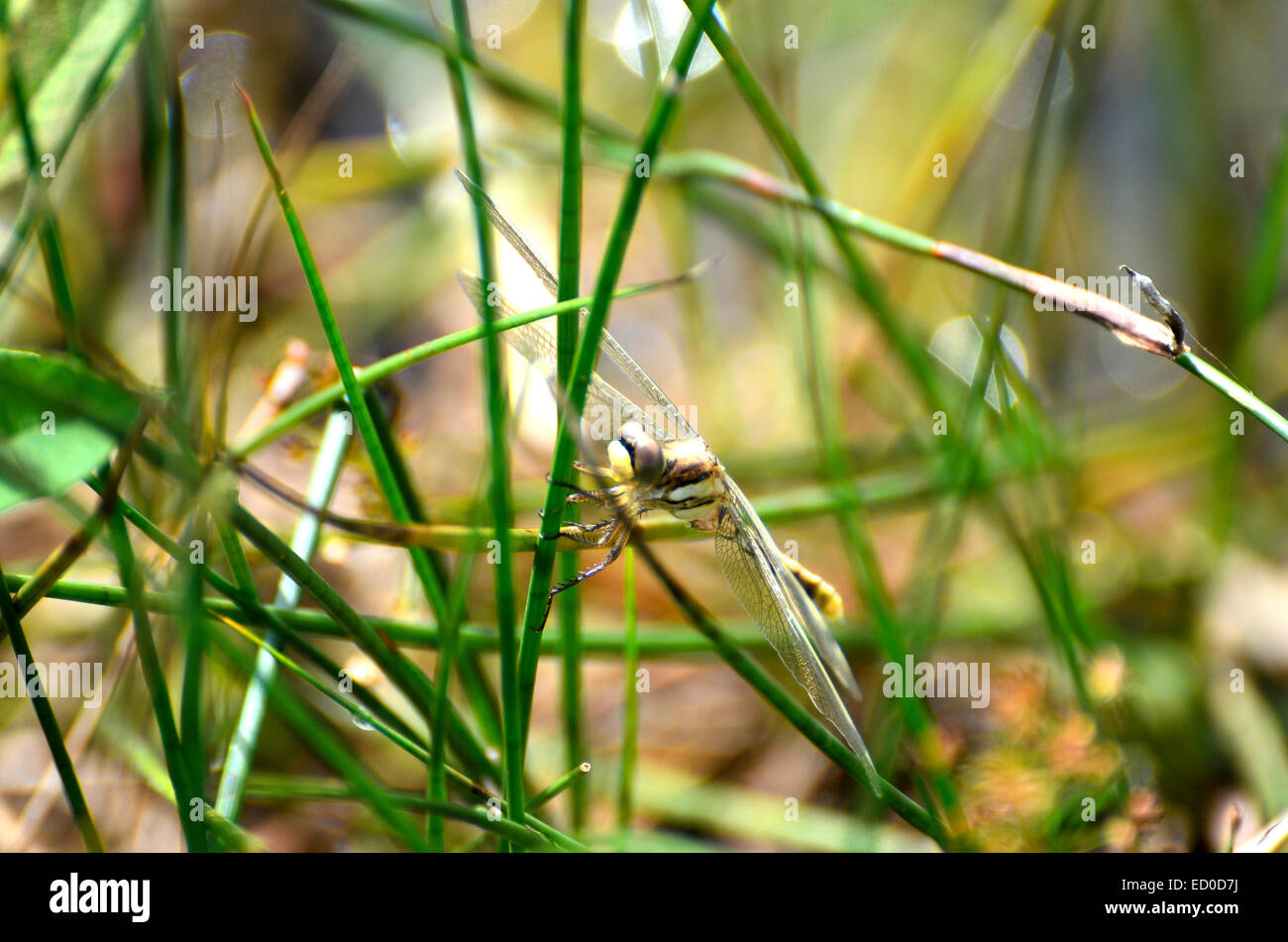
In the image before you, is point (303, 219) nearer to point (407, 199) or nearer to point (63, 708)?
point (407, 199)

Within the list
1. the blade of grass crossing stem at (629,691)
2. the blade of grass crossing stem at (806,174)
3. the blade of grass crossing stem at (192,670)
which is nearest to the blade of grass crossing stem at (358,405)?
the blade of grass crossing stem at (192,670)

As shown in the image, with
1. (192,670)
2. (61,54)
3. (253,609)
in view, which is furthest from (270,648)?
(61,54)

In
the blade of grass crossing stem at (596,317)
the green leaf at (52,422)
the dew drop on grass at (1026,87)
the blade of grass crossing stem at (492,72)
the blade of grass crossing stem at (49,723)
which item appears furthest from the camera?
the dew drop on grass at (1026,87)

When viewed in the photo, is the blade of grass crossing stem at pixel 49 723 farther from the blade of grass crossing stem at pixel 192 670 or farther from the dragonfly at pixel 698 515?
the dragonfly at pixel 698 515

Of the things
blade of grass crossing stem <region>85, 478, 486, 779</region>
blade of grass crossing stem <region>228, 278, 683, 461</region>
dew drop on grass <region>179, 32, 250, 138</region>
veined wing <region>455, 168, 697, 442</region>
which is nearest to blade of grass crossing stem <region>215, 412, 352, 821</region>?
blade of grass crossing stem <region>85, 478, 486, 779</region>

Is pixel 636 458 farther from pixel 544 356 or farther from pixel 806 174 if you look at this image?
pixel 806 174

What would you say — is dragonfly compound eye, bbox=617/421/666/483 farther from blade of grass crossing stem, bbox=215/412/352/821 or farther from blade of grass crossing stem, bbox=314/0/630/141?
blade of grass crossing stem, bbox=314/0/630/141

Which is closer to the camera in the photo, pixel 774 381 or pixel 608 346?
pixel 608 346
